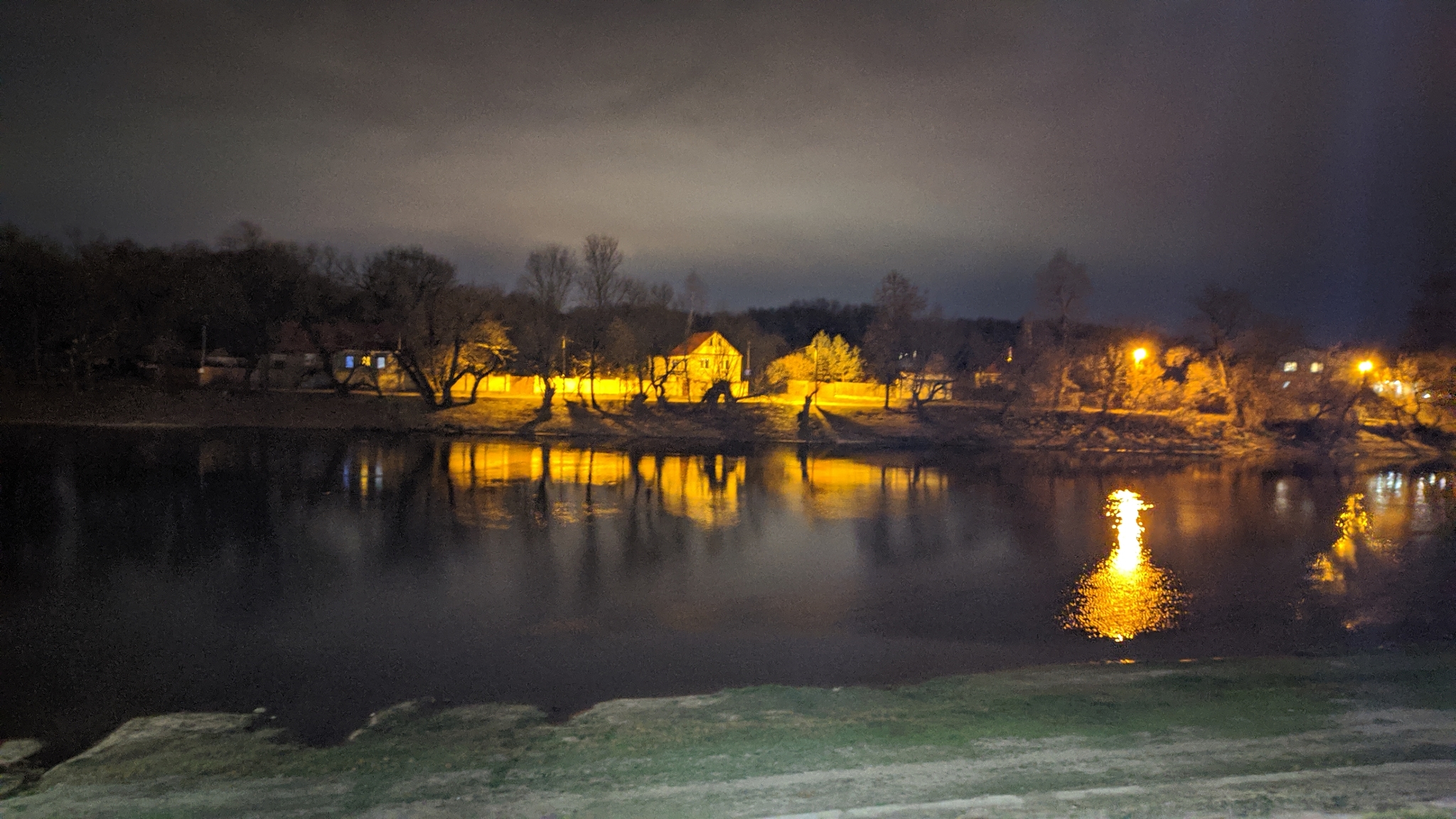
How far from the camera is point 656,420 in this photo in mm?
51188

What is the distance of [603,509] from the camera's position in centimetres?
2212

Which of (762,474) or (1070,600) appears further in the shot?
(762,474)

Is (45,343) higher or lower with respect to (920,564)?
higher

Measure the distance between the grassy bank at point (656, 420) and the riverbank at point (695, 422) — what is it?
0.10m

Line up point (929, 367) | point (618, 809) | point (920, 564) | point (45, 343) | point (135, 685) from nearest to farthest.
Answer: point (618, 809) < point (135, 685) < point (920, 564) < point (45, 343) < point (929, 367)

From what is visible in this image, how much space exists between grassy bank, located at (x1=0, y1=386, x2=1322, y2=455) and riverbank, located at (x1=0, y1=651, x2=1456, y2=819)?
124 feet

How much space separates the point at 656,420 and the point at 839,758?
147ft

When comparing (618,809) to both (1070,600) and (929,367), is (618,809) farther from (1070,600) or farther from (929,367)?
(929,367)

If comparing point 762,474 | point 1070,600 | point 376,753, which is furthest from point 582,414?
point 376,753

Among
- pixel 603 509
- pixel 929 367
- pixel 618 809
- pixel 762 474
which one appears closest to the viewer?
pixel 618 809

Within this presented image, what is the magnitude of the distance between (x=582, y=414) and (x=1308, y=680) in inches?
1756

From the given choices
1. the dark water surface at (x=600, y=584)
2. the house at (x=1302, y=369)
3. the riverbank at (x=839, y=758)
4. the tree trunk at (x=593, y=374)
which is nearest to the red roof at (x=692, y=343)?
the tree trunk at (x=593, y=374)

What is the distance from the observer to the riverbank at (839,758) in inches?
235

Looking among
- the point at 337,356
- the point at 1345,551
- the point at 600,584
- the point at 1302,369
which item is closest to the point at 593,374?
the point at 337,356
